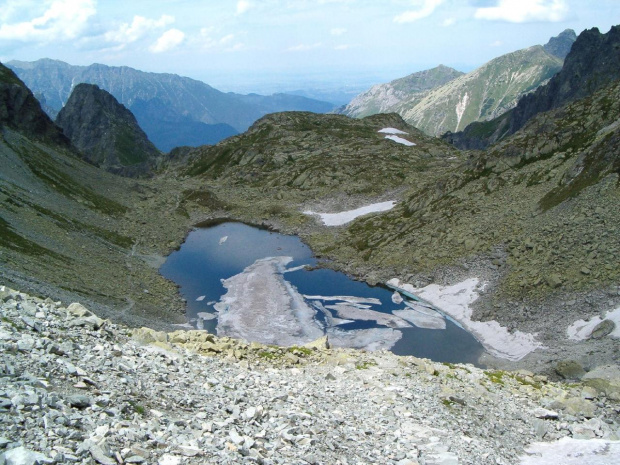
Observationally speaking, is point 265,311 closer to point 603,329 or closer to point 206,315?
point 206,315

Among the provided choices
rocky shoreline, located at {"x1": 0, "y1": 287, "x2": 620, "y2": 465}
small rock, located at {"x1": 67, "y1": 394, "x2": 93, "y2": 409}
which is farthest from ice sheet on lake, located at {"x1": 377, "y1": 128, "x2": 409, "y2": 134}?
small rock, located at {"x1": 67, "y1": 394, "x2": 93, "y2": 409}

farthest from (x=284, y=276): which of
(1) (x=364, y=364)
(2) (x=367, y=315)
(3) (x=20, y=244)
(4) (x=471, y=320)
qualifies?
(1) (x=364, y=364)

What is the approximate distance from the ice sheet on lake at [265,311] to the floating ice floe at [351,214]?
27.9m

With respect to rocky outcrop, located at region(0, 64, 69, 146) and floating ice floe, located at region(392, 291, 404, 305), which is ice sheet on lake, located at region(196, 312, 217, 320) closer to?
floating ice floe, located at region(392, 291, 404, 305)

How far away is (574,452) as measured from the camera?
23.2m

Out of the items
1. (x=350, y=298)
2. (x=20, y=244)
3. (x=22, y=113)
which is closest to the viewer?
(x=20, y=244)

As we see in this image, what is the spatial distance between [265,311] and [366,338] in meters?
14.7

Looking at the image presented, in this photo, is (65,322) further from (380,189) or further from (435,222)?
(380,189)

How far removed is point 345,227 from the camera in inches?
3971

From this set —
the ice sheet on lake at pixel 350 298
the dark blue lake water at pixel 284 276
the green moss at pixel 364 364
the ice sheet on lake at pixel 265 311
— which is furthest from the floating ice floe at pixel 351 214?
the green moss at pixel 364 364

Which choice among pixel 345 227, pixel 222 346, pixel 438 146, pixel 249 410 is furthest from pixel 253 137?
pixel 249 410

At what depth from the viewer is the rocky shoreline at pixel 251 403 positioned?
1450 centimetres

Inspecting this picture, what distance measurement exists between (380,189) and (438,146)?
52467 millimetres

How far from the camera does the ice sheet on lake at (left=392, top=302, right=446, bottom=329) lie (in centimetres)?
5807
